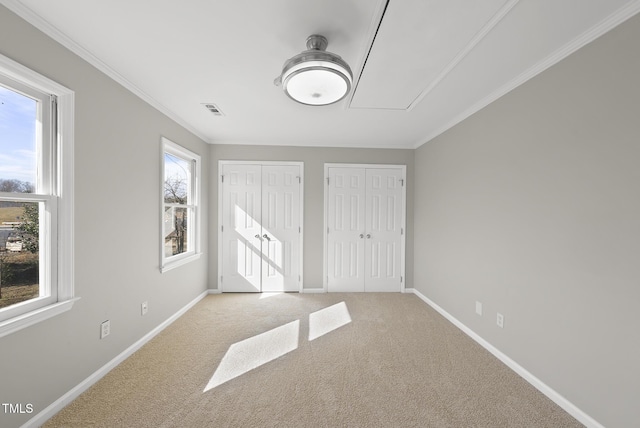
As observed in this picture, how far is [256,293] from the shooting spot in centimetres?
402

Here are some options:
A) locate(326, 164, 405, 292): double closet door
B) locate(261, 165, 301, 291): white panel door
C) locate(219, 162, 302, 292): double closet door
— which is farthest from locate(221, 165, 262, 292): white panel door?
locate(326, 164, 405, 292): double closet door

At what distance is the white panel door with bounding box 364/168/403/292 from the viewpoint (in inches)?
162

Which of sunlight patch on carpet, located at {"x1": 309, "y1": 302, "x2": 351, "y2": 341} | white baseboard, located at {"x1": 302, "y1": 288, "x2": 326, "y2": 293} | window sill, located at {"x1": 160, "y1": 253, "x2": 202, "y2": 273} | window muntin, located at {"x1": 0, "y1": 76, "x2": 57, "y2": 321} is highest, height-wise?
window muntin, located at {"x1": 0, "y1": 76, "x2": 57, "y2": 321}

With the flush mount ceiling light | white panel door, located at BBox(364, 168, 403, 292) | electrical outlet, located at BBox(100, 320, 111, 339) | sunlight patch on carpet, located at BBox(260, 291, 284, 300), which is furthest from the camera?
white panel door, located at BBox(364, 168, 403, 292)

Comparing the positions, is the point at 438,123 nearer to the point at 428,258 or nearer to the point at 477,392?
the point at 428,258

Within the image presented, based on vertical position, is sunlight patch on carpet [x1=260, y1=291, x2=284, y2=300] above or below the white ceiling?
below

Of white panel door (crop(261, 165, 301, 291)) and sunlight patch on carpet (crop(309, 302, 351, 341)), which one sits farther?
white panel door (crop(261, 165, 301, 291))

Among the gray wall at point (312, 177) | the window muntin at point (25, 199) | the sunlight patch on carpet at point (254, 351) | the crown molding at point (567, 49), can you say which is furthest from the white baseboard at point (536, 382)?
the window muntin at point (25, 199)

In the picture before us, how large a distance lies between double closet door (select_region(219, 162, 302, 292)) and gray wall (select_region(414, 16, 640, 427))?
98.4 inches

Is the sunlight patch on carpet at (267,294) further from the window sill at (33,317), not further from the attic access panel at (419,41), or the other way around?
the attic access panel at (419,41)

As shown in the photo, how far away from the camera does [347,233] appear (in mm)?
4105

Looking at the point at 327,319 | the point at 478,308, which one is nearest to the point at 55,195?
the point at 327,319

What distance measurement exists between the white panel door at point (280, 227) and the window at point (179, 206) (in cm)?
100

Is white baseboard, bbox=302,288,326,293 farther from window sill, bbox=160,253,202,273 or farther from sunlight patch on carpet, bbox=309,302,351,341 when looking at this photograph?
window sill, bbox=160,253,202,273
